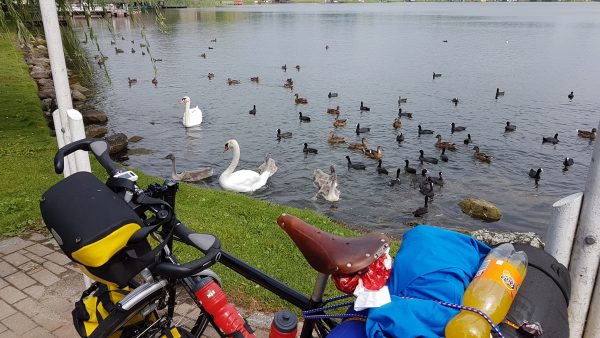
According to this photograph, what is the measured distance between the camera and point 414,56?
A: 38.2 metres

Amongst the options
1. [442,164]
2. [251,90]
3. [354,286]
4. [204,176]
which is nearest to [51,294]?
[354,286]

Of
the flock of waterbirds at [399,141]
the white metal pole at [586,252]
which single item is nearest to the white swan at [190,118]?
the flock of waterbirds at [399,141]

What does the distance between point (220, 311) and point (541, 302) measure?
1.72 meters

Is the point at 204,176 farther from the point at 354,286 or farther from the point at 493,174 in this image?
the point at 354,286

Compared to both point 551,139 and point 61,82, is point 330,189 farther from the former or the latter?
point 551,139

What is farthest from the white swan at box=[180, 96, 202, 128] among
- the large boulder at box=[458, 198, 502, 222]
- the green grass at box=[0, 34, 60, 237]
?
the large boulder at box=[458, 198, 502, 222]

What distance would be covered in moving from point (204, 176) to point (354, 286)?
480 inches

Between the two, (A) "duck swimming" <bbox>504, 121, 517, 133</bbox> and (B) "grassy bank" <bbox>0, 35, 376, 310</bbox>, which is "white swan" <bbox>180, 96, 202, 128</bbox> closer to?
(B) "grassy bank" <bbox>0, 35, 376, 310</bbox>

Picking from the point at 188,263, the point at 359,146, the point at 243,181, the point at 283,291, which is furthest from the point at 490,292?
the point at 359,146

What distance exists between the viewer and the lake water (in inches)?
538

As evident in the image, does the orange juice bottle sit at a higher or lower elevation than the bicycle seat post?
higher

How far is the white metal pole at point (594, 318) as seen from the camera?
11.3ft

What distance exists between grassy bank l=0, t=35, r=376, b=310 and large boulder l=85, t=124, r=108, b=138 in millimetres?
3023

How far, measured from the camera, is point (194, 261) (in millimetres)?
2279
